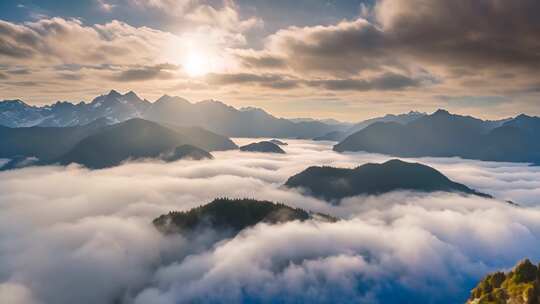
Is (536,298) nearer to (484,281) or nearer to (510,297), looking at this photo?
(510,297)

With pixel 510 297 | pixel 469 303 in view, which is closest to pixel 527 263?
pixel 510 297

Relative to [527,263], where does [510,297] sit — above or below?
below

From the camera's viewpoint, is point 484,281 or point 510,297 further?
point 484,281

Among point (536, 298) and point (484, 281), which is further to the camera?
point (484, 281)

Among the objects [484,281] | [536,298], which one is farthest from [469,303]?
[536,298]

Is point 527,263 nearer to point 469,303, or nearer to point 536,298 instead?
point 536,298
